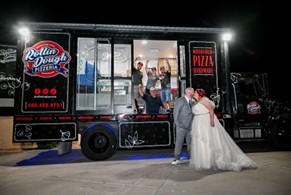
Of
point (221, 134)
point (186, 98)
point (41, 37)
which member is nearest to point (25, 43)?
point (41, 37)

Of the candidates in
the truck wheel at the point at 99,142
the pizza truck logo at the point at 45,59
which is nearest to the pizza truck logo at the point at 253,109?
the truck wheel at the point at 99,142

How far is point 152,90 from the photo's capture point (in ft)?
22.2

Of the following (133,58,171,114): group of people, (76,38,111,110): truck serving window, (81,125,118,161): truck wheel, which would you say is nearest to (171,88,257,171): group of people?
(133,58,171,114): group of people

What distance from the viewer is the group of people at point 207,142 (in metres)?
4.29

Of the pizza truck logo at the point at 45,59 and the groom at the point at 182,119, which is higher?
the pizza truck logo at the point at 45,59

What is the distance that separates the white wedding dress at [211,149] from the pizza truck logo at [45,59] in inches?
145

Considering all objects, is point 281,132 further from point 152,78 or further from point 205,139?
point 152,78

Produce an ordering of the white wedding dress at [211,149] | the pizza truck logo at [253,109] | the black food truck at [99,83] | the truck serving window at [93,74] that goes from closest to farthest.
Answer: the white wedding dress at [211,149], the black food truck at [99,83], the truck serving window at [93,74], the pizza truck logo at [253,109]

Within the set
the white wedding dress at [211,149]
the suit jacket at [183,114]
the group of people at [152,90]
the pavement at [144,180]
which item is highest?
the group of people at [152,90]

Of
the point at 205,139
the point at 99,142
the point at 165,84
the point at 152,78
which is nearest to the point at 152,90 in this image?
the point at 165,84

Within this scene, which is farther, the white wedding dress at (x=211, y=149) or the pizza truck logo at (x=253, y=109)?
the pizza truck logo at (x=253, y=109)

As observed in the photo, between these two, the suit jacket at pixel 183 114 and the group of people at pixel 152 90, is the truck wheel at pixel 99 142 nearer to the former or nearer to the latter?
the group of people at pixel 152 90

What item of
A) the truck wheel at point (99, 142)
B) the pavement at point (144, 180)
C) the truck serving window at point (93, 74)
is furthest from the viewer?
the truck serving window at point (93, 74)

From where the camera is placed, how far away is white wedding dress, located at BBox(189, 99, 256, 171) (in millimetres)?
4273
